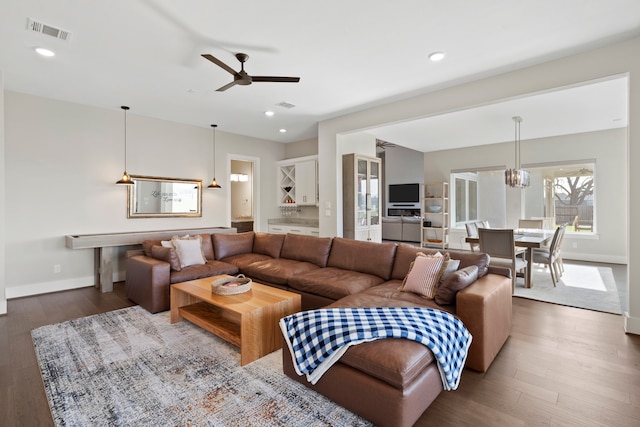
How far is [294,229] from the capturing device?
680 centimetres

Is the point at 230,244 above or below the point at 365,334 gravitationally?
above

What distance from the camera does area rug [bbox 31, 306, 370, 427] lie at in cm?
183

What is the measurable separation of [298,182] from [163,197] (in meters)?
2.70

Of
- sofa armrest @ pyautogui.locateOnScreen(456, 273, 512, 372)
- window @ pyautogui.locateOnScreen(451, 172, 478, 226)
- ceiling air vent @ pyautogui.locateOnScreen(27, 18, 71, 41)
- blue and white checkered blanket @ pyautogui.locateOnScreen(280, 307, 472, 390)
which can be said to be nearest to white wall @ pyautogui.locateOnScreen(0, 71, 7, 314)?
ceiling air vent @ pyautogui.locateOnScreen(27, 18, 71, 41)

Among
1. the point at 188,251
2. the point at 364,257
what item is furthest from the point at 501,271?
the point at 188,251

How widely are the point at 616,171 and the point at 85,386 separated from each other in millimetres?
8832

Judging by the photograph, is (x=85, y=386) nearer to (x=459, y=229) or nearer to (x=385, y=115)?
(x=385, y=115)

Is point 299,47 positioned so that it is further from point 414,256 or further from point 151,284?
point 151,284

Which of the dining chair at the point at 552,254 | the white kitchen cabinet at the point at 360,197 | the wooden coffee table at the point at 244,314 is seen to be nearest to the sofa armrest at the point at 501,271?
the wooden coffee table at the point at 244,314

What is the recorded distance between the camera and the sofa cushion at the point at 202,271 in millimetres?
3742

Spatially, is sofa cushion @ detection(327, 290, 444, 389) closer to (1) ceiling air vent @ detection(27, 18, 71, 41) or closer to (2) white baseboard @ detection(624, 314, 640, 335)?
(2) white baseboard @ detection(624, 314, 640, 335)

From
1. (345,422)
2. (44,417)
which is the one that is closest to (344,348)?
(345,422)

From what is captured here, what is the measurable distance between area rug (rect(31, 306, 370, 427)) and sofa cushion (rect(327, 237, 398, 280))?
4.76 feet

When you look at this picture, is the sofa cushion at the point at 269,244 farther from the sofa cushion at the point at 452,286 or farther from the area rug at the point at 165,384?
the sofa cushion at the point at 452,286
